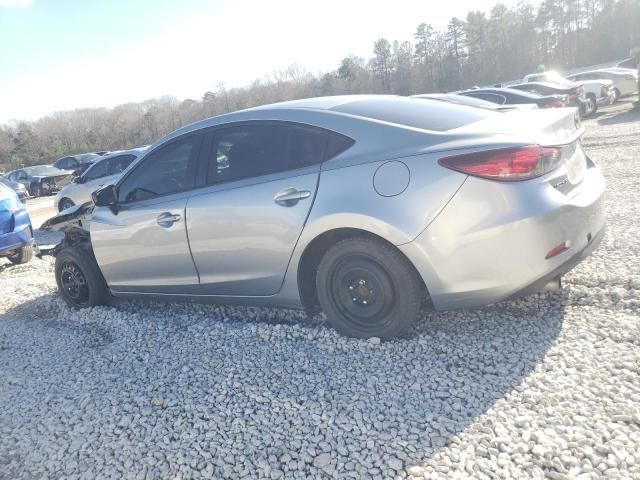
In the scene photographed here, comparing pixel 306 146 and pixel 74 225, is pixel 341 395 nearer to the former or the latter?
pixel 306 146

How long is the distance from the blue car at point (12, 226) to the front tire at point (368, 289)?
569 centimetres

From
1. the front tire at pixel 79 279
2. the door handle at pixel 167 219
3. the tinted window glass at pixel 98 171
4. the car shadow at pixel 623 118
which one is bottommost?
the car shadow at pixel 623 118

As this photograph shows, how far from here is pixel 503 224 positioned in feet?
9.97

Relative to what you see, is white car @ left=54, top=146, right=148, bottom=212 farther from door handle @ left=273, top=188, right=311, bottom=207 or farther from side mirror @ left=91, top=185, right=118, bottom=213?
door handle @ left=273, top=188, right=311, bottom=207

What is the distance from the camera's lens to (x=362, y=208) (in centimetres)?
334

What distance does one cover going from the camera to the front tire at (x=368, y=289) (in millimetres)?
3383

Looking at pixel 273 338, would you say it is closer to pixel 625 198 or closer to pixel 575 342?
pixel 575 342

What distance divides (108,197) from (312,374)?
2666 millimetres

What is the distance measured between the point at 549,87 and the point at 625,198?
11.5m

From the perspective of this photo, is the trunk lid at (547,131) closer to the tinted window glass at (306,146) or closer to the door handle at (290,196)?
the tinted window glass at (306,146)

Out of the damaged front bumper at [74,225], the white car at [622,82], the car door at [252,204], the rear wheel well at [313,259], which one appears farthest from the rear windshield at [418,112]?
the white car at [622,82]

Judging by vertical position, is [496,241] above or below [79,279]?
above

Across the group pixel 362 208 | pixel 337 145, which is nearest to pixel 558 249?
pixel 362 208

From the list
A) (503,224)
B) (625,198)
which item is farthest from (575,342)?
(625,198)
